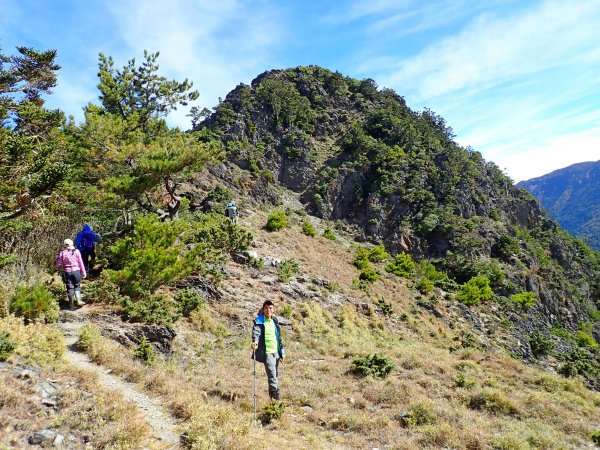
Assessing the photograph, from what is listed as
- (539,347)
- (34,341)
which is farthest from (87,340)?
(539,347)

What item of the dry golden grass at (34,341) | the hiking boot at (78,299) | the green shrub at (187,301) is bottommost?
the green shrub at (187,301)

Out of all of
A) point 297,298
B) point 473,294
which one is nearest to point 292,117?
point 473,294

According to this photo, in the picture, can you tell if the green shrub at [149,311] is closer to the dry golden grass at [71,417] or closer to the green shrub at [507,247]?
the dry golden grass at [71,417]

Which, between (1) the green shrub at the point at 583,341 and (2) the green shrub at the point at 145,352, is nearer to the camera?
(2) the green shrub at the point at 145,352

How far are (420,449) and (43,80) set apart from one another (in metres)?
29.0

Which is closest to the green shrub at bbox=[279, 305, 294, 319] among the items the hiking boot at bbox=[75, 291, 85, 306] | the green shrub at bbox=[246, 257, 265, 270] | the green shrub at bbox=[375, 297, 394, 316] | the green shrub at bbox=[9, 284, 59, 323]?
→ the green shrub at bbox=[246, 257, 265, 270]

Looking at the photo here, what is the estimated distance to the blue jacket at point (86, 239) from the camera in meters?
11.1

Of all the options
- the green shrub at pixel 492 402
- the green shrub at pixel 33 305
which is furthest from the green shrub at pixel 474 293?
the green shrub at pixel 33 305

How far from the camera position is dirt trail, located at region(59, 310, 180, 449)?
507 cm

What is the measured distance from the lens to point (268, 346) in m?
6.87

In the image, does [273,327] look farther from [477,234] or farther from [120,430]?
[477,234]

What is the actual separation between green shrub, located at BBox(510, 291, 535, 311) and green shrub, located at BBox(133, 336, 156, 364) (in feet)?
146

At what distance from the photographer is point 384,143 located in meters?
61.6

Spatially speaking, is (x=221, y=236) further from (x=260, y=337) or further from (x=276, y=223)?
(x=260, y=337)
